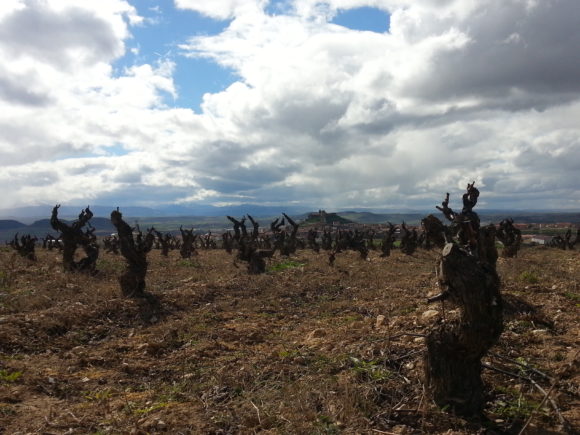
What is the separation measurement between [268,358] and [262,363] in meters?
0.27

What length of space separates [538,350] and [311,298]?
830 cm

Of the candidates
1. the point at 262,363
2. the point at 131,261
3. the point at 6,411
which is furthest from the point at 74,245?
the point at 262,363

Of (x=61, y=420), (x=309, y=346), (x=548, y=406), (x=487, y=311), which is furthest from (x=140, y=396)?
(x=548, y=406)

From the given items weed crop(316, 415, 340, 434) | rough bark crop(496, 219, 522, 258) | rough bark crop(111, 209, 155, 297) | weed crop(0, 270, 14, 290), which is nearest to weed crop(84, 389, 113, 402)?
weed crop(316, 415, 340, 434)

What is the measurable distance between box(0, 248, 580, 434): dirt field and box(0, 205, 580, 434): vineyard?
31 mm

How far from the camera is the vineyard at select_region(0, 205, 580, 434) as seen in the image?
199 inches

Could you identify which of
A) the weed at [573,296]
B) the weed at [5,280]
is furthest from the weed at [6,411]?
the weed at [573,296]

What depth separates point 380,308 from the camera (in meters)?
11.2

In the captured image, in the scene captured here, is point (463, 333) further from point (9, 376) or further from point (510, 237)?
point (510, 237)

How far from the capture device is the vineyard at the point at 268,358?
16.6 feet

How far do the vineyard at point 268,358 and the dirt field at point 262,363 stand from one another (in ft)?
0.10

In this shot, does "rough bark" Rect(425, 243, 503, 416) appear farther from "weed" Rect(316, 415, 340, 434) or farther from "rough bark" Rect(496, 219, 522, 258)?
"rough bark" Rect(496, 219, 522, 258)

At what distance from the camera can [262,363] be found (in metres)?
7.38

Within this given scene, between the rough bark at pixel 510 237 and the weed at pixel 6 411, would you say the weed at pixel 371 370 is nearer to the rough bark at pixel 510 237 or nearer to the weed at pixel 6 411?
the weed at pixel 6 411
